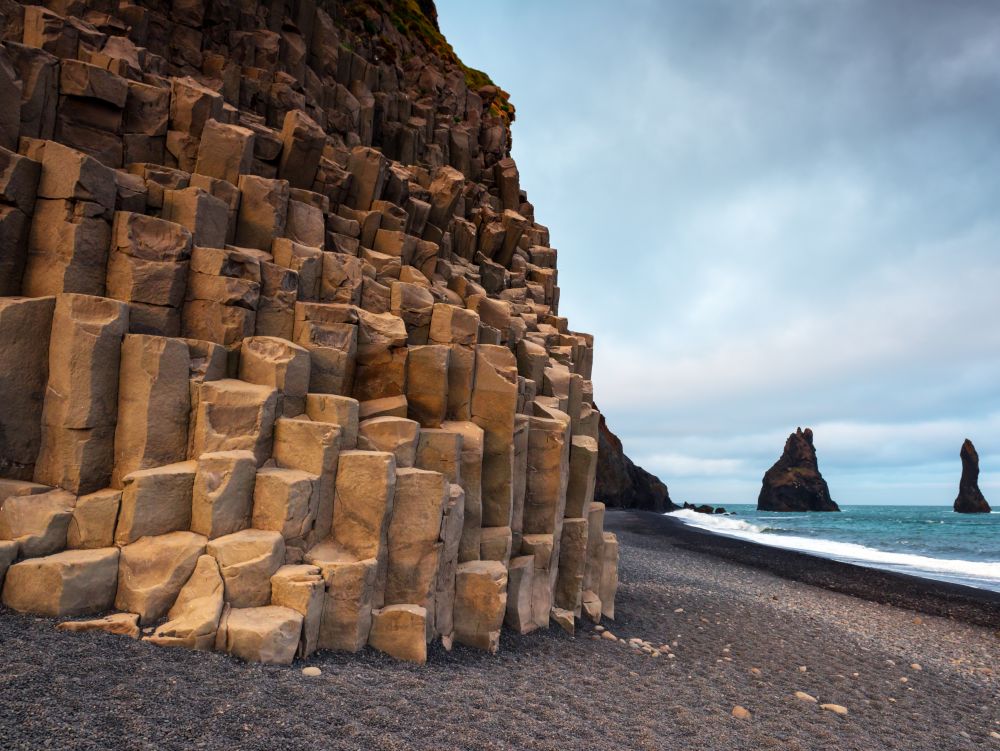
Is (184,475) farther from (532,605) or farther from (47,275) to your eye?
(532,605)

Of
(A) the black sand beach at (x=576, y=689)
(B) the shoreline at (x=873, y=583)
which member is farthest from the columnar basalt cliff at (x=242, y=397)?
(B) the shoreline at (x=873, y=583)

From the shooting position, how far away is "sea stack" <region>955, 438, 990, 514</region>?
126 m

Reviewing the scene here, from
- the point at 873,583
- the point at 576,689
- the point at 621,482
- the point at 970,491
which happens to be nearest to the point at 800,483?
the point at 970,491

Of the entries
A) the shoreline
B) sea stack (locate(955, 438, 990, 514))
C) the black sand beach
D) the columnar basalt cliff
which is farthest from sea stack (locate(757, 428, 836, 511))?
the columnar basalt cliff

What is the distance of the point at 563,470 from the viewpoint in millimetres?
14609

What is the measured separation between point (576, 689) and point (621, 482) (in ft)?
216

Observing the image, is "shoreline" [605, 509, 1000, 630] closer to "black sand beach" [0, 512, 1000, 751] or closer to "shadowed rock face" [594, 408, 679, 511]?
"black sand beach" [0, 512, 1000, 751]

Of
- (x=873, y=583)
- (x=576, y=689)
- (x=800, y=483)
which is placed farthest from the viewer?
(x=800, y=483)

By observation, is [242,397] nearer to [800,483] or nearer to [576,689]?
[576,689]

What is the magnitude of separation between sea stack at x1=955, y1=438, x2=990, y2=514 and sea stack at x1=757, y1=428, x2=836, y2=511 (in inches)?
1108

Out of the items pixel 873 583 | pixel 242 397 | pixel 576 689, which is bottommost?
pixel 873 583

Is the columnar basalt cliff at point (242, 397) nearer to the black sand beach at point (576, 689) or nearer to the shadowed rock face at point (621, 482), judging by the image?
the black sand beach at point (576, 689)

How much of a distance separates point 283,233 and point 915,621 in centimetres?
2230

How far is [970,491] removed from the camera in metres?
128
